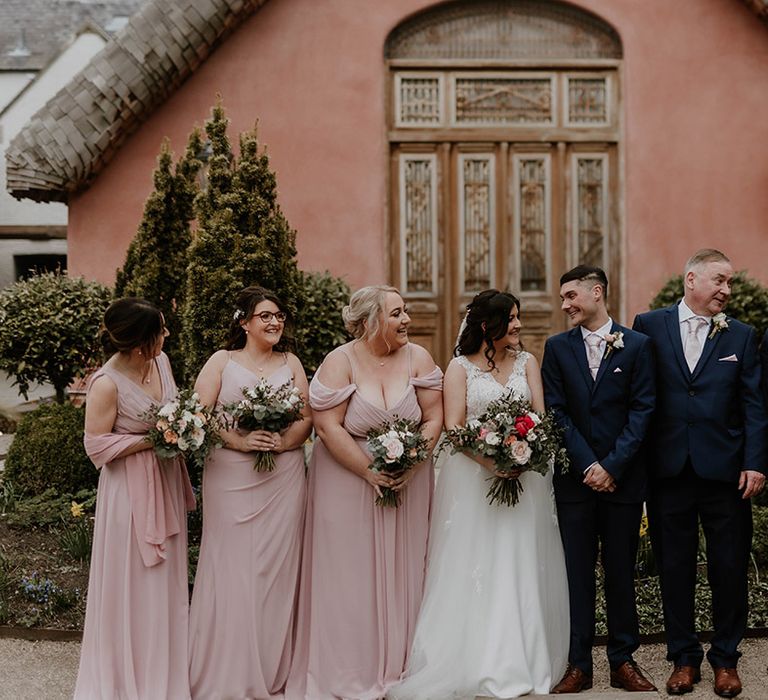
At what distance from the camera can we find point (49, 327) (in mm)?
→ 9594

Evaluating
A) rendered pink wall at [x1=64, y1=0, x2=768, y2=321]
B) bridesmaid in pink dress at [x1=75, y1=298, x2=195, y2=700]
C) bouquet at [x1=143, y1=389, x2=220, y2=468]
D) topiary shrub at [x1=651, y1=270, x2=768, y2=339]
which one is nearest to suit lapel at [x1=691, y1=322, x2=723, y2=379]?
bouquet at [x1=143, y1=389, x2=220, y2=468]

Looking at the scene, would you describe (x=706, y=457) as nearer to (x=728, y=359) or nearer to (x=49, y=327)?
(x=728, y=359)

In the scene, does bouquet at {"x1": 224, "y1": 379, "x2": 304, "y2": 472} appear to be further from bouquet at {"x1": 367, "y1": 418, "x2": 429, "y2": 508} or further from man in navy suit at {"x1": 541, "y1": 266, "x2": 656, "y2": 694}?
man in navy suit at {"x1": 541, "y1": 266, "x2": 656, "y2": 694}

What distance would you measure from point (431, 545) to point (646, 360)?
57.2 inches

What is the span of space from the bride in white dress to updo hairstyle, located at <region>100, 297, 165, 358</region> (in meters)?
1.51

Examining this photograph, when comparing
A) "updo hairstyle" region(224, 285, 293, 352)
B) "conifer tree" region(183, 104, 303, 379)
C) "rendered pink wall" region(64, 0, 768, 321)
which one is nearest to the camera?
"updo hairstyle" region(224, 285, 293, 352)

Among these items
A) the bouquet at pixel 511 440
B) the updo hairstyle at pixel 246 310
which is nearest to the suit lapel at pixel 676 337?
the bouquet at pixel 511 440

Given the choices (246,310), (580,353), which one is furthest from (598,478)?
(246,310)

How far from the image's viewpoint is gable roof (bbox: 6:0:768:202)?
34.2 ft

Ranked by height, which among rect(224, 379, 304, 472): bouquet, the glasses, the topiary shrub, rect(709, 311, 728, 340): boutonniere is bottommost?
rect(224, 379, 304, 472): bouquet

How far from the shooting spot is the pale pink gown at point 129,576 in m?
5.10

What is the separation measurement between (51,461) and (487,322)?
4.67 meters

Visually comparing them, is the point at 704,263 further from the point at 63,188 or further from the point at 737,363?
the point at 63,188

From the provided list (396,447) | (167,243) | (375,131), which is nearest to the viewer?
(396,447)
